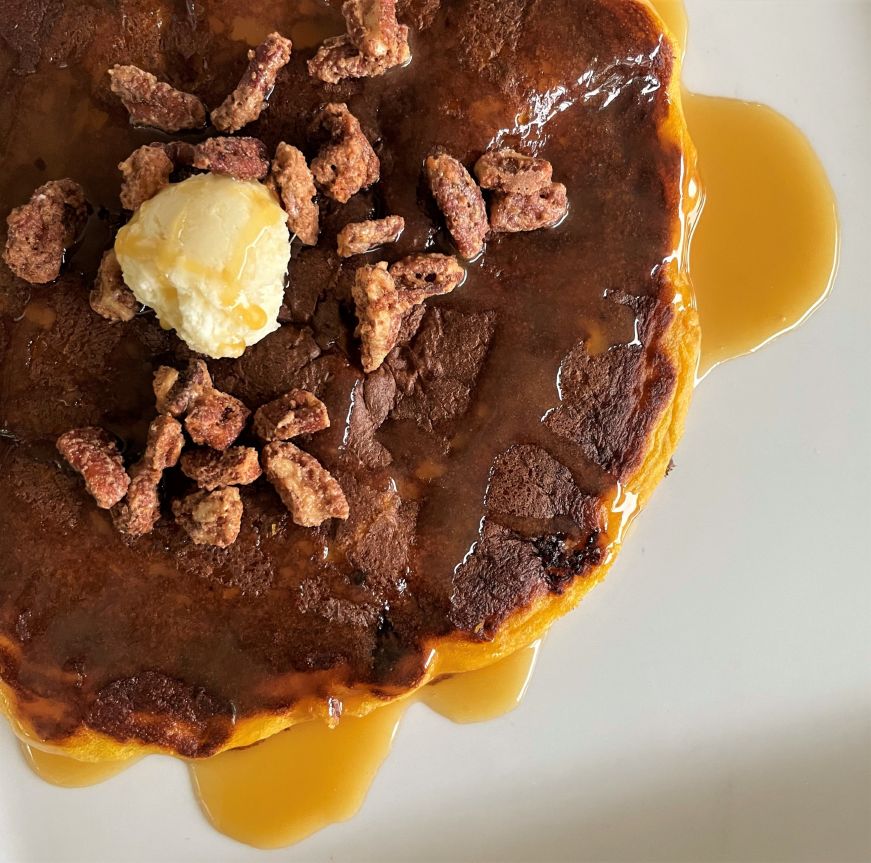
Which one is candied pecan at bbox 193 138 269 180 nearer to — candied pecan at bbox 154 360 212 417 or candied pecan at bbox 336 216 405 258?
candied pecan at bbox 336 216 405 258

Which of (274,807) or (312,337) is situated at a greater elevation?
(312,337)

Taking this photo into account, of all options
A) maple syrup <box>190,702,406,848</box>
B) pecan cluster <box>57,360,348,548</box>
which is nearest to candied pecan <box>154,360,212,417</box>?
pecan cluster <box>57,360,348,548</box>

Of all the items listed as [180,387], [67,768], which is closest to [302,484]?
[180,387]

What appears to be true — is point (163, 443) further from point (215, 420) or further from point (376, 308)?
point (376, 308)

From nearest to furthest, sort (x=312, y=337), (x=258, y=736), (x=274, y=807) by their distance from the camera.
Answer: (x=312, y=337) < (x=258, y=736) < (x=274, y=807)

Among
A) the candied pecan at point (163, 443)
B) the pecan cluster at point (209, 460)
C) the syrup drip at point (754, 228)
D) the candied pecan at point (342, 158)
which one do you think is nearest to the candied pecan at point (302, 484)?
the pecan cluster at point (209, 460)

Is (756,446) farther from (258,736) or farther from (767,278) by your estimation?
(258,736)

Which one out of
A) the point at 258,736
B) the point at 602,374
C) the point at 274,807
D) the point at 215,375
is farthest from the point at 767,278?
the point at 274,807
